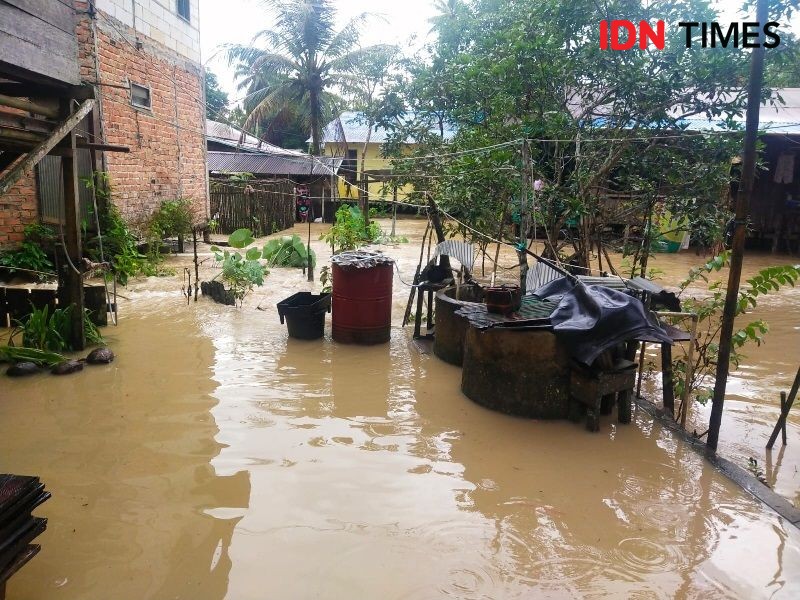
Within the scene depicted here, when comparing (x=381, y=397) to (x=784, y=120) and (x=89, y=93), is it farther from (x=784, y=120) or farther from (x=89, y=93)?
(x=784, y=120)

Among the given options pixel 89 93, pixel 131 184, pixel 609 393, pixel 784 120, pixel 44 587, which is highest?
pixel 784 120

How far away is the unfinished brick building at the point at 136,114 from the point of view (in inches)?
358

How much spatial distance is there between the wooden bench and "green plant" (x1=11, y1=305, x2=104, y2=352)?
5.17m

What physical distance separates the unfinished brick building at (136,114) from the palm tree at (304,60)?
31.2ft

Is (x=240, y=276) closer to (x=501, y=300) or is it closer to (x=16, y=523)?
(x=501, y=300)

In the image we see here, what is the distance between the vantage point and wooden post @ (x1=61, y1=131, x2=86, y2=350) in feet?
19.9

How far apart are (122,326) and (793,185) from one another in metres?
18.1

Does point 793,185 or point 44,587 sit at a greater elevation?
point 793,185

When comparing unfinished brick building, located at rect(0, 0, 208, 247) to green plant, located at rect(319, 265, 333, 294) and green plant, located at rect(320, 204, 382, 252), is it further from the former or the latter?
green plant, located at rect(319, 265, 333, 294)

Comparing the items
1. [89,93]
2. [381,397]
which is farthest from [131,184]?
[381,397]

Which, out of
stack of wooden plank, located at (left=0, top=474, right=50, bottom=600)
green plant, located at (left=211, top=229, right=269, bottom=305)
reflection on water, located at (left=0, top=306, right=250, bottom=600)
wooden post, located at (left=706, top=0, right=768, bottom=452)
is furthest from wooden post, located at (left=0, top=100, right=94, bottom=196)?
wooden post, located at (left=706, top=0, right=768, bottom=452)

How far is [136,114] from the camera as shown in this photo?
11047 millimetres

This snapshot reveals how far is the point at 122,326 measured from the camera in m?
7.36

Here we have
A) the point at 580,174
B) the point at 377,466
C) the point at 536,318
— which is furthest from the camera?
the point at 580,174
